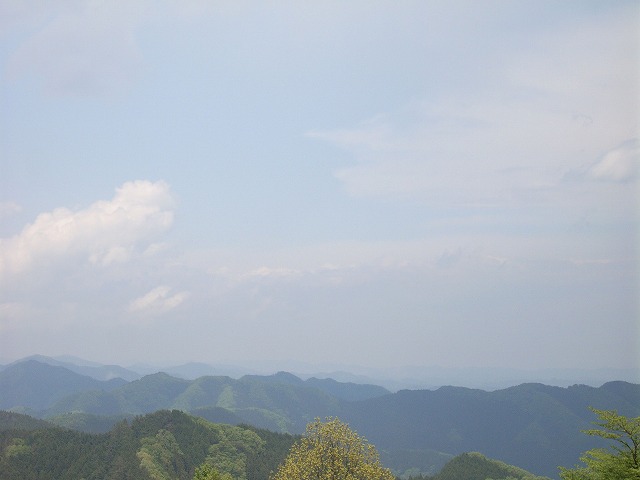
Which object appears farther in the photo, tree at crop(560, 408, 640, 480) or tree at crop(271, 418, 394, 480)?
tree at crop(271, 418, 394, 480)

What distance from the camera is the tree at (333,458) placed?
5595cm

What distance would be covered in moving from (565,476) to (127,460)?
18431cm

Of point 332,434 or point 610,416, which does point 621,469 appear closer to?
point 610,416

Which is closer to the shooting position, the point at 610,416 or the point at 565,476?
the point at 610,416

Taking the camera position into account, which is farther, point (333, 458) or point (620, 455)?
point (333, 458)

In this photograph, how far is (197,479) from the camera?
7262 centimetres

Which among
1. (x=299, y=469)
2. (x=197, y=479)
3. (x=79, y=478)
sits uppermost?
(x=299, y=469)

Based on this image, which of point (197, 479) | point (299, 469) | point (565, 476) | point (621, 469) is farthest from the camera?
point (197, 479)

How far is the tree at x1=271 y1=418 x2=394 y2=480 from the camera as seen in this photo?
56.0m

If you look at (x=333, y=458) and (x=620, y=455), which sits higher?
(x=620, y=455)

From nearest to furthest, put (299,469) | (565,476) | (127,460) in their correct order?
(565,476) → (299,469) → (127,460)

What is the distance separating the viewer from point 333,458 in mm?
57781

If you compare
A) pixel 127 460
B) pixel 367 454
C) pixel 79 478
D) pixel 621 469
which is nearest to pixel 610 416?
pixel 621 469

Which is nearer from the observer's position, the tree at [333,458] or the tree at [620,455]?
the tree at [620,455]
